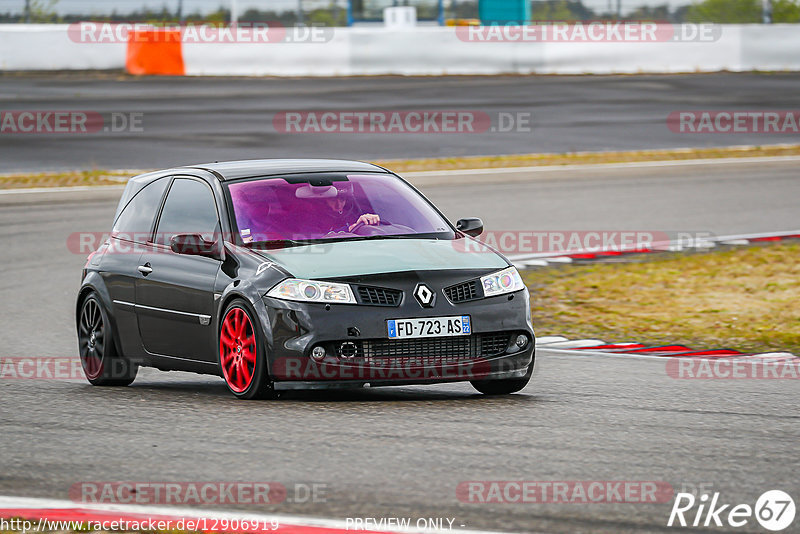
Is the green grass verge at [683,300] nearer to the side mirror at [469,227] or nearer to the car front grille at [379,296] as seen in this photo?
the side mirror at [469,227]

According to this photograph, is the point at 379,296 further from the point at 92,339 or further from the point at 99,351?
the point at 92,339

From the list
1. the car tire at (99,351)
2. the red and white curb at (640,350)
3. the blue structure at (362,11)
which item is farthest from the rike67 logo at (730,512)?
the blue structure at (362,11)

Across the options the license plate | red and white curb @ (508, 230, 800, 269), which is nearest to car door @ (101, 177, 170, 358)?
the license plate

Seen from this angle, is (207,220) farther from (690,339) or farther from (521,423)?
(690,339)

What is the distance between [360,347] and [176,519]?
97.0 inches

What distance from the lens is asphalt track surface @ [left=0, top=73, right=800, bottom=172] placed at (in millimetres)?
24891

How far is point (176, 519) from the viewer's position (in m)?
5.38

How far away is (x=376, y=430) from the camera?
7055 millimetres

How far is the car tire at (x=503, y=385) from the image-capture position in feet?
27.1

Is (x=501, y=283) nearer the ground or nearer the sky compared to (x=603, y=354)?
nearer the sky

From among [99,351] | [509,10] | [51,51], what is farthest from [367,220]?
[509,10]

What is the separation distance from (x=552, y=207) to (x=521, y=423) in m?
12.2

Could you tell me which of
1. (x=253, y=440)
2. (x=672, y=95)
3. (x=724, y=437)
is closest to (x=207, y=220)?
(x=253, y=440)

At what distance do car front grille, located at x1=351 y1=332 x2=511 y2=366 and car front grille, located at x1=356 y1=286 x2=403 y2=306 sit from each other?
8.2 inches
